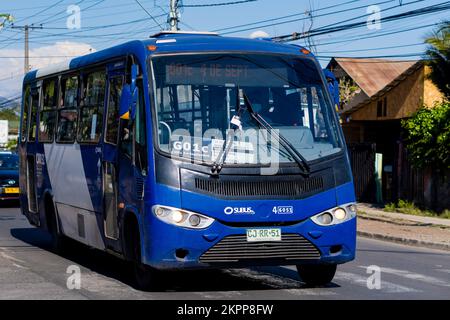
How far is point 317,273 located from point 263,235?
1.55 metres

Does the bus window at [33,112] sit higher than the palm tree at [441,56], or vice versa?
the palm tree at [441,56]

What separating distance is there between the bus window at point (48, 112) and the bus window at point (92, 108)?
193cm

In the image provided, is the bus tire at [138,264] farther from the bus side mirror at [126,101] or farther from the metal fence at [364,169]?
the metal fence at [364,169]

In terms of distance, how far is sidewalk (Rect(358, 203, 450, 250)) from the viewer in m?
19.8

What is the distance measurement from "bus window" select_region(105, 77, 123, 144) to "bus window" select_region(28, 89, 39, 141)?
4.85 meters

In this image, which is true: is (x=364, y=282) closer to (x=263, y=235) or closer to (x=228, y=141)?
(x=263, y=235)

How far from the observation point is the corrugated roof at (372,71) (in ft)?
145

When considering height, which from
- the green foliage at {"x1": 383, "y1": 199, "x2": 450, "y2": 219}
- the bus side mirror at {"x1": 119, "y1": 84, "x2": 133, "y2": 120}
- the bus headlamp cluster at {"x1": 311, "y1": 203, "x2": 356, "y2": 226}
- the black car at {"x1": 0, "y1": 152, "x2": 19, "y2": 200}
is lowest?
the green foliage at {"x1": 383, "y1": 199, "x2": 450, "y2": 219}

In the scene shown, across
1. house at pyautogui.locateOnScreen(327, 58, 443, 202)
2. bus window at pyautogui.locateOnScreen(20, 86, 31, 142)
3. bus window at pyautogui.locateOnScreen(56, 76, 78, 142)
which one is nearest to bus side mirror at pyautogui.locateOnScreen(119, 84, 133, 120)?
bus window at pyautogui.locateOnScreen(56, 76, 78, 142)

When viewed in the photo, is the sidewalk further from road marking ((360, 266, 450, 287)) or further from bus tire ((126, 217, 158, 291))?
bus tire ((126, 217, 158, 291))

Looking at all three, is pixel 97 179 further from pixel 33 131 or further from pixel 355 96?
pixel 355 96

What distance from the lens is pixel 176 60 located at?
36.3ft

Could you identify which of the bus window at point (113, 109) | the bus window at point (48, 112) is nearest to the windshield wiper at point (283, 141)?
the bus window at point (113, 109)
